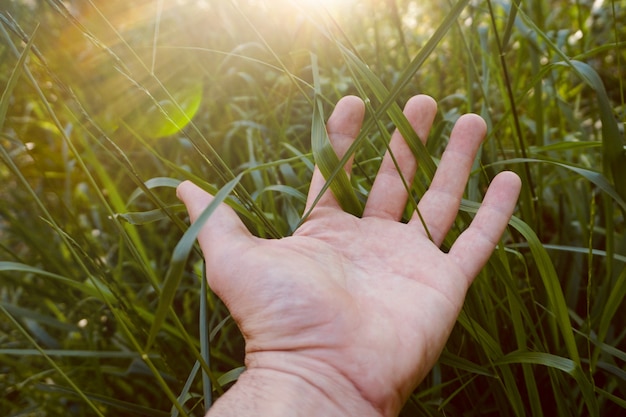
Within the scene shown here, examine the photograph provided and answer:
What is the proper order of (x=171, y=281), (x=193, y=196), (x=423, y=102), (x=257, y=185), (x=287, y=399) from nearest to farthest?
1. (x=171, y=281)
2. (x=287, y=399)
3. (x=193, y=196)
4. (x=423, y=102)
5. (x=257, y=185)

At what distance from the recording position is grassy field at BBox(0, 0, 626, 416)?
700mm

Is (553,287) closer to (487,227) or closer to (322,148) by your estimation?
(487,227)

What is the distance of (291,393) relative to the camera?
0.69 m

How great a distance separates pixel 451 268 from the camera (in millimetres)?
791

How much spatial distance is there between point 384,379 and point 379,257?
20cm

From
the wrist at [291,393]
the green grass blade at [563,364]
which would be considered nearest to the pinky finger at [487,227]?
the green grass blade at [563,364]

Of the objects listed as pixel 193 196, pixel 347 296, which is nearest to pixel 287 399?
pixel 347 296

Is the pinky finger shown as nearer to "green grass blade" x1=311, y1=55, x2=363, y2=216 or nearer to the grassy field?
the grassy field

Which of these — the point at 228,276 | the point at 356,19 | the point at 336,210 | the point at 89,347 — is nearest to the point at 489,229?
the point at 336,210

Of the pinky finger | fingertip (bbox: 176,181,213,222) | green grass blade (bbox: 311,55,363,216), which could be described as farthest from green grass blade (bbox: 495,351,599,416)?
fingertip (bbox: 176,181,213,222)

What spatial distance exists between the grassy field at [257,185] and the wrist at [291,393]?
0.05 meters

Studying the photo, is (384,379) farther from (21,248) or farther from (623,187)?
(21,248)

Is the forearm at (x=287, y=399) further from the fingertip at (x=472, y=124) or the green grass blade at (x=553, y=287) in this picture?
the fingertip at (x=472, y=124)

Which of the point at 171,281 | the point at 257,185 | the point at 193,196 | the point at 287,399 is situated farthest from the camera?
the point at 257,185
